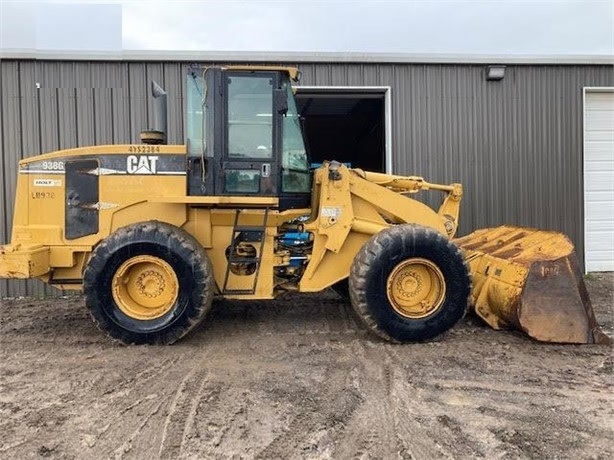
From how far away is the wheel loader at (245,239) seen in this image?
16.6 feet


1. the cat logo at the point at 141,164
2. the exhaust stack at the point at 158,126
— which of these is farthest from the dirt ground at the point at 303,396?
the exhaust stack at the point at 158,126

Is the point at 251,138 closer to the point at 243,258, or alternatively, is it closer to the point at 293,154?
the point at 293,154

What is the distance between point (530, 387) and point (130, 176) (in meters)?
4.39

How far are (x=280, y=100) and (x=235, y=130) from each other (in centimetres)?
57

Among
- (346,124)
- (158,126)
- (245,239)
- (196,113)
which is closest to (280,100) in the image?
(196,113)

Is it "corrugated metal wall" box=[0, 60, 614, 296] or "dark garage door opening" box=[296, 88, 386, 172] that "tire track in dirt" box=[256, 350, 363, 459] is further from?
"corrugated metal wall" box=[0, 60, 614, 296]

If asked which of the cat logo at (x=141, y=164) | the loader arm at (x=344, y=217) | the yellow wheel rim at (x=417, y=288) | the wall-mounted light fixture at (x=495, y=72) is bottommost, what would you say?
the yellow wheel rim at (x=417, y=288)

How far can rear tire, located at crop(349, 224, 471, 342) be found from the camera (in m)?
5.08

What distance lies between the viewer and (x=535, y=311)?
16.7 ft

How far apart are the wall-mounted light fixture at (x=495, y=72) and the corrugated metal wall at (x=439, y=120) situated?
124 millimetres

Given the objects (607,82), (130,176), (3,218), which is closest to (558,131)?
(607,82)

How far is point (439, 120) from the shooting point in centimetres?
898

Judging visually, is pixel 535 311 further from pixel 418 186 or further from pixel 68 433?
pixel 68 433

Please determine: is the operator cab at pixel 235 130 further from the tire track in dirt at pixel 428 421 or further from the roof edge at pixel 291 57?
the roof edge at pixel 291 57
